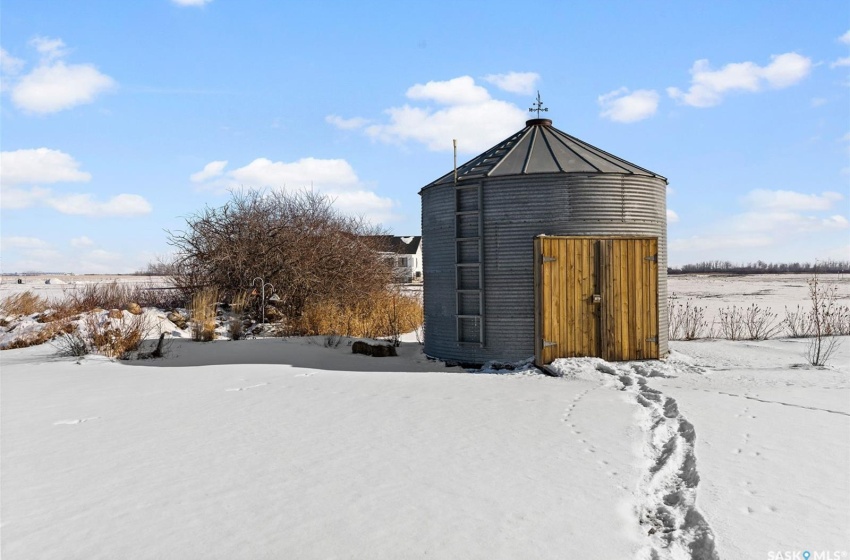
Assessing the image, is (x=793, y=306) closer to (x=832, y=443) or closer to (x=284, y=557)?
(x=832, y=443)

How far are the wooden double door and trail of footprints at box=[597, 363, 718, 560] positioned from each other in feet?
8.36

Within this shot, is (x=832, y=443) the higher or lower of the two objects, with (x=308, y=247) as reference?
lower

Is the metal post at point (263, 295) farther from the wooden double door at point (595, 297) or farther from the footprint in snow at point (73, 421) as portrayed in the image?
the footprint in snow at point (73, 421)

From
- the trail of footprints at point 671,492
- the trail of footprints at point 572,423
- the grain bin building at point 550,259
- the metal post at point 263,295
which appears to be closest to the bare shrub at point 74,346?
the metal post at point 263,295

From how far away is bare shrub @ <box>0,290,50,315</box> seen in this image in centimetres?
1845

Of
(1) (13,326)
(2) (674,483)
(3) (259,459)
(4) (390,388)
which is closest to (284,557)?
(3) (259,459)

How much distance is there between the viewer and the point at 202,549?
3.78m

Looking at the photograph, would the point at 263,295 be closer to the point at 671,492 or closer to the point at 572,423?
the point at 572,423

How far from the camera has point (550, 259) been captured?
10.1 meters

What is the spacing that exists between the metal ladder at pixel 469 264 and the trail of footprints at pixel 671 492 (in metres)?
3.87

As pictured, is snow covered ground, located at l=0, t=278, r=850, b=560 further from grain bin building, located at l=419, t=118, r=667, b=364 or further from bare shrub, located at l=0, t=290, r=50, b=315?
bare shrub, located at l=0, t=290, r=50, b=315

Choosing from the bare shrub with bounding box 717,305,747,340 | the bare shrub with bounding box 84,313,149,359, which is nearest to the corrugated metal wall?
the bare shrub with bounding box 717,305,747,340

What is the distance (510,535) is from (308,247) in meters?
16.4

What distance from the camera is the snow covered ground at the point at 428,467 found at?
12.9 feet
